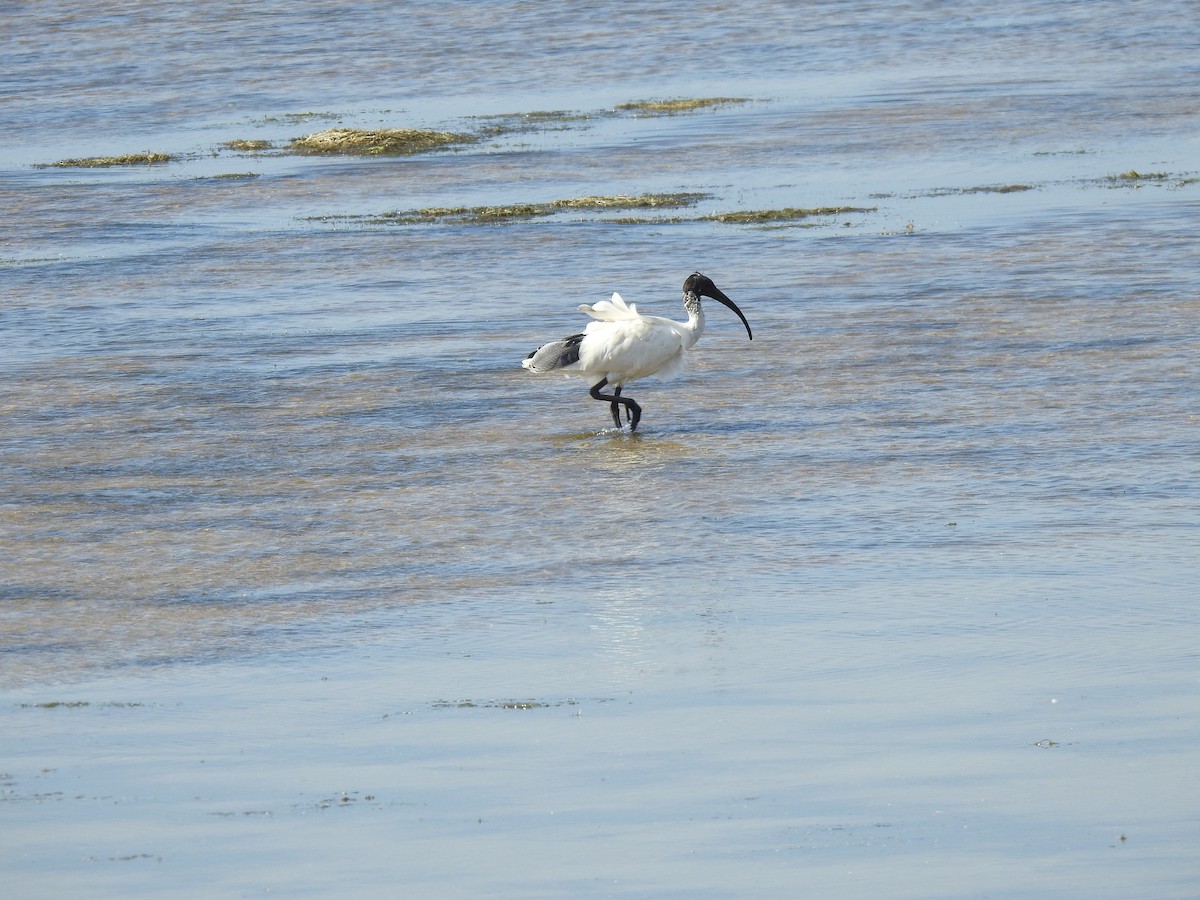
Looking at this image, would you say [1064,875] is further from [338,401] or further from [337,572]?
[338,401]

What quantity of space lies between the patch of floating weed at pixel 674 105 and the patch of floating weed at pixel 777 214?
10.0 m

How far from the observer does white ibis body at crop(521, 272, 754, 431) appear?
37.8ft

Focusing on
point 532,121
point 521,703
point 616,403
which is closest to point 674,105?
point 532,121

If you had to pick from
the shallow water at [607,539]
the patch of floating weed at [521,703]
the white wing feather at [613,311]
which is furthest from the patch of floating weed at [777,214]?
the patch of floating weed at [521,703]

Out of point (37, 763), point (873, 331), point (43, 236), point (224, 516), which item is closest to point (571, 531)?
point (224, 516)

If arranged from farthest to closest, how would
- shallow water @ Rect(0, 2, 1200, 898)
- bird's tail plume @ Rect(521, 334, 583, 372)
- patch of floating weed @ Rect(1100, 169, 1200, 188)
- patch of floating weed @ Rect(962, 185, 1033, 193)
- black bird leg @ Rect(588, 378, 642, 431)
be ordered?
patch of floating weed @ Rect(962, 185, 1033, 193) → patch of floating weed @ Rect(1100, 169, 1200, 188) → bird's tail plume @ Rect(521, 334, 583, 372) → black bird leg @ Rect(588, 378, 642, 431) → shallow water @ Rect(0, 2, 1200, 898)

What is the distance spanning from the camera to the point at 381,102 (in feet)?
107

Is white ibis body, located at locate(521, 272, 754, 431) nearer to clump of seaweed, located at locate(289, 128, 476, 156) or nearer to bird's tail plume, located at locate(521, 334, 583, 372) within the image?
bird's tail plume, located at locate(521, 334, 583, 372)

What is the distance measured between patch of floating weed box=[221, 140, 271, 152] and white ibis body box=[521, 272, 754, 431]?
52.7ft

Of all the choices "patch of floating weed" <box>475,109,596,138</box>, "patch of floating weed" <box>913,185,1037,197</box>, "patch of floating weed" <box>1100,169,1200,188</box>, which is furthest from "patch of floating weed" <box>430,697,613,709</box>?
"patch of floating weed" <box>475,109,596,138</box>

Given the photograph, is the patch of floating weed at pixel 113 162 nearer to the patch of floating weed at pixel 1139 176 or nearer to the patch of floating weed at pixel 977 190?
the patch of floating weed at pixel 977 190

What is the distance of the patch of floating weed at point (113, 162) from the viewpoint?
84.9 feet

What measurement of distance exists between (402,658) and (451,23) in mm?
36758

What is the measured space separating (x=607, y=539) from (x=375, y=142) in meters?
18.2
